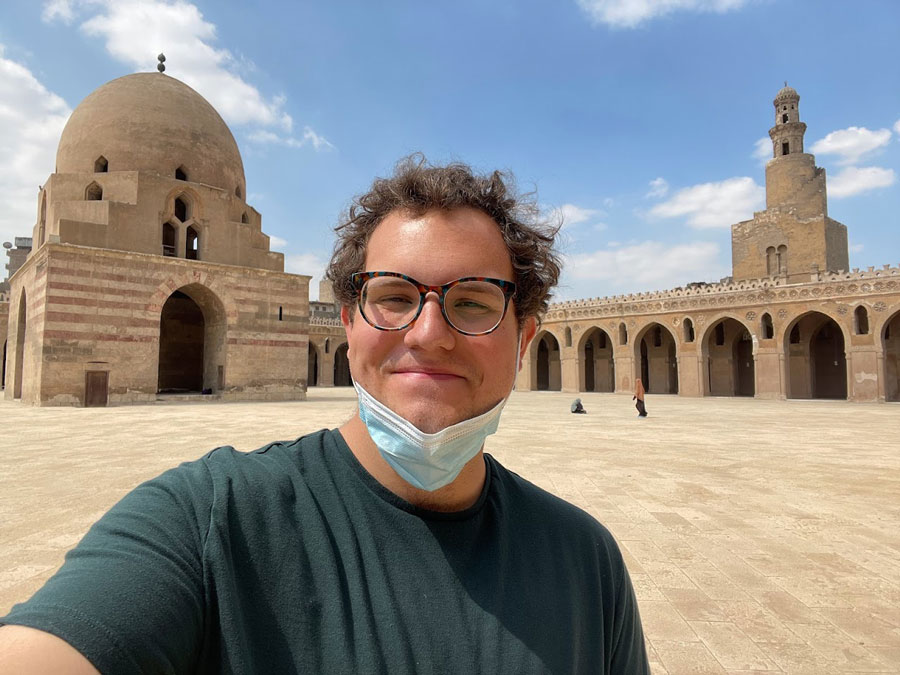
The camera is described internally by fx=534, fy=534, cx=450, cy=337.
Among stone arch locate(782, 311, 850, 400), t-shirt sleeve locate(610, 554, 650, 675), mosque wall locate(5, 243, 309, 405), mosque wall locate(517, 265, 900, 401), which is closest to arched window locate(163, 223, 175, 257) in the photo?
mosque wall locate(5, 243, 309, 405)

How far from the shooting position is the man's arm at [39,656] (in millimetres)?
708

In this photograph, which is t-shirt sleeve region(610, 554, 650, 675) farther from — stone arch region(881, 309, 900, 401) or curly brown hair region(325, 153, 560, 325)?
stone arch region(881, 309, 900, 401)

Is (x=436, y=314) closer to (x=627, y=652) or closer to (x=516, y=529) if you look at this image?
(x=516, y=529)

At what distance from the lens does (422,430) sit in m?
1.27

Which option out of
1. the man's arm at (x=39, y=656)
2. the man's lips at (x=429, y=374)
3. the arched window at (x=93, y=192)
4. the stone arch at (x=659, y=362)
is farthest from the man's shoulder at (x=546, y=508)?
the stone arch at (x=659, y=362)

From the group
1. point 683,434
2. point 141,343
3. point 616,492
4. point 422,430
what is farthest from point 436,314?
point 141,343

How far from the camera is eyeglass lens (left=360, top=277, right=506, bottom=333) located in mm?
1304

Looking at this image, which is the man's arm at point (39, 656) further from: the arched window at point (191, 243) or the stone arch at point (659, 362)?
the stone arch at point (659, 362)

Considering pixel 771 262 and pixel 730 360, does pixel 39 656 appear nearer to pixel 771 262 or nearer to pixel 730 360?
pixel 730 360

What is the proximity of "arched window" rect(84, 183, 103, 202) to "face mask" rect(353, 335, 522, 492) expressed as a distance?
20877 millimetres

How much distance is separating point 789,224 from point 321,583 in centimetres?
3559

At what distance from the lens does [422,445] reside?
124 centimetres

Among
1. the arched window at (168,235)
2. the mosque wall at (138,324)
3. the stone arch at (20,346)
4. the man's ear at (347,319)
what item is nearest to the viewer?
the man's ear at (347,319)

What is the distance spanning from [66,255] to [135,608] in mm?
18425
